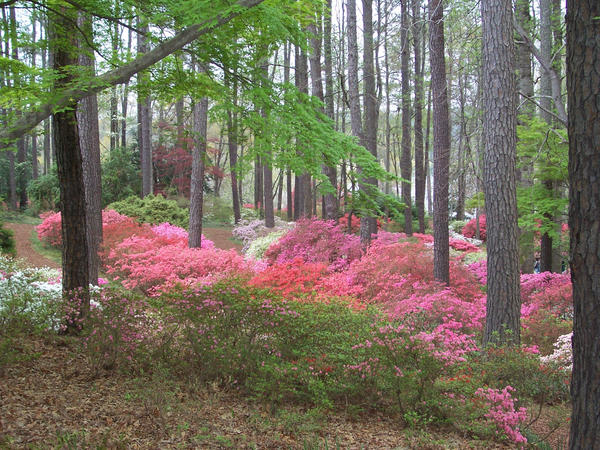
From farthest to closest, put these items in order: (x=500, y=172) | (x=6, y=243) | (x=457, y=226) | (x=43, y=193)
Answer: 1. (x=457, y=226)
2. (x=43, y=193)
3. (x=6, y=243)
4. (x=500, y=172)

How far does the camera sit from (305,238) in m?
12.9

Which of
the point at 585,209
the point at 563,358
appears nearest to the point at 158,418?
the point at 585,209

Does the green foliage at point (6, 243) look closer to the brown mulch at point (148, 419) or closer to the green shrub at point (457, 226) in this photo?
the brown mulch at point (148, 419)

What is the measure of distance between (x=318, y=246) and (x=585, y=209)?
992cm

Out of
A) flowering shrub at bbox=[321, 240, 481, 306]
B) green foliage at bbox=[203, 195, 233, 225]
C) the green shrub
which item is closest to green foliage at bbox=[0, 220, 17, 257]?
flowering shrub at bbox=[321, 240, 481, 306]

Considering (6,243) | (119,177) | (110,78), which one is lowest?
(6,243)

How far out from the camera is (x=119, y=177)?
2233cm

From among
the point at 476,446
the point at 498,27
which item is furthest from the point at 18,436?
the point at 498,27

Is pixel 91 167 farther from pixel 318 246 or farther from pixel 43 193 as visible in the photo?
pixel 43 193

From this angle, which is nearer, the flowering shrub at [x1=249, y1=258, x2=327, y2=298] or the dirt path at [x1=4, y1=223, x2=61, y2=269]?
the flowering shrub at [x1=249, y1=258, x2=327, y2=298]

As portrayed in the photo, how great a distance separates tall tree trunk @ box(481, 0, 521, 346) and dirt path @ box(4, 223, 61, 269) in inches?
388

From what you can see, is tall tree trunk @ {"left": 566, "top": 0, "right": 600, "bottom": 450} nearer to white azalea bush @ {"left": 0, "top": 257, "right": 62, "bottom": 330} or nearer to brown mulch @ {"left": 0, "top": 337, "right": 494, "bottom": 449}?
brown mulch @ {"left": 0, "top": 337, "right": 494, "bottom": 449}

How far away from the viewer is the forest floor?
374cm

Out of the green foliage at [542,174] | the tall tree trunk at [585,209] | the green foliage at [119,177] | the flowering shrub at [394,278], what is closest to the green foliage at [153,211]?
the green foliage at [119,177]
